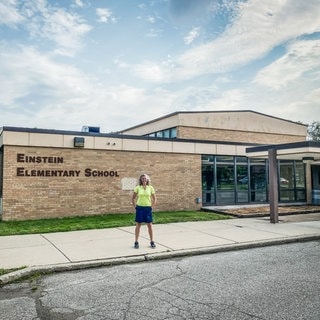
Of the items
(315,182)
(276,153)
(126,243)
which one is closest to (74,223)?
(126,243)

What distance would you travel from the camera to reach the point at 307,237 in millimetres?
9844

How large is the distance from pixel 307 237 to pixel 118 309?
7144 mm

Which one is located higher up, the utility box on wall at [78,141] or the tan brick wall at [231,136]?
the tan brick wall at [231,136]

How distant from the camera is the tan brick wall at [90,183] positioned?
12.8m

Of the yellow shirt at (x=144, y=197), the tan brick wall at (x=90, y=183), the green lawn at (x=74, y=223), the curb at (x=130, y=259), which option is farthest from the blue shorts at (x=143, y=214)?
the tan brick wall at (x=90, y=183)

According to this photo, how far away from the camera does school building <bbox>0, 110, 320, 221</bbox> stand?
13008 mm

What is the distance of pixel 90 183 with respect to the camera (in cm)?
1433

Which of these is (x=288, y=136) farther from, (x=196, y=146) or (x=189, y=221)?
(x=189, y=221)

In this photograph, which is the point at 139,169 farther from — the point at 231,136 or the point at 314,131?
the point at 314,131

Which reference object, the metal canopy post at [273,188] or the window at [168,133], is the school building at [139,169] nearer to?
the window at [168,133]

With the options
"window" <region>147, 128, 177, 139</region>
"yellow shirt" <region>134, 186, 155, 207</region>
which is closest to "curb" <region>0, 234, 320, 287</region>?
"yellow shirt" <region>134, 186, 155, 207</region>

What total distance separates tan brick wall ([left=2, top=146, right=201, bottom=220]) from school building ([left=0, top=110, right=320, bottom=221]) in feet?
0.11

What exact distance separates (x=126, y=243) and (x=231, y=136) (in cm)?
1650

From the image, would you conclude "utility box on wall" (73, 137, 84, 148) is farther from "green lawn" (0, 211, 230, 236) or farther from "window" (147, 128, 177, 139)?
"window" (147, 128, 177, 139)
